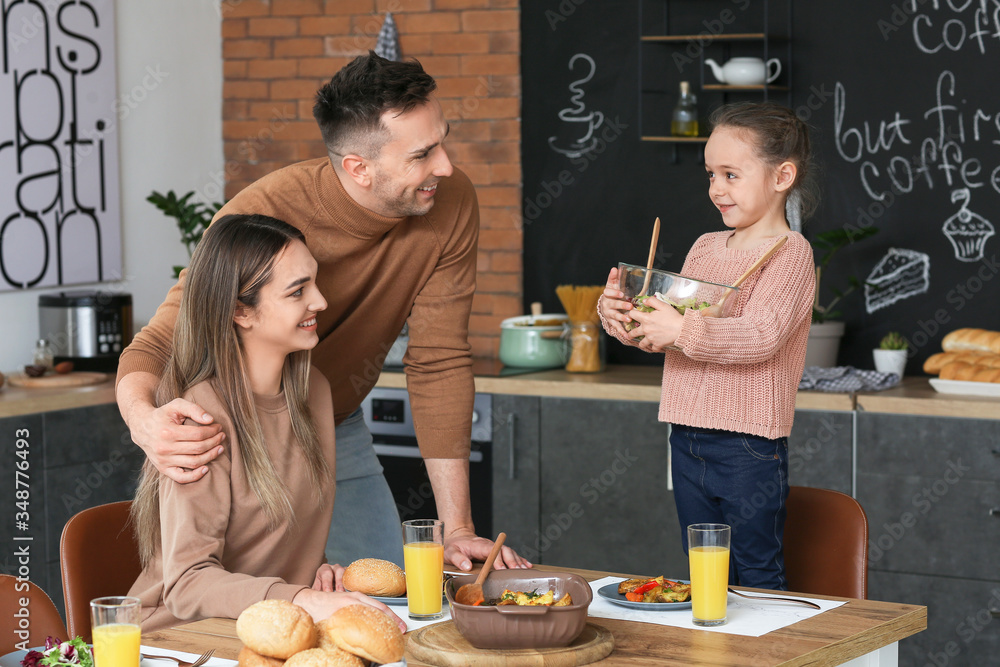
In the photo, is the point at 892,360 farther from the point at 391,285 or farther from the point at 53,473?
the point at 53,473

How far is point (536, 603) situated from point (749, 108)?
47.7 inches

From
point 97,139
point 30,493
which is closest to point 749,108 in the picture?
Answer: point 30,493

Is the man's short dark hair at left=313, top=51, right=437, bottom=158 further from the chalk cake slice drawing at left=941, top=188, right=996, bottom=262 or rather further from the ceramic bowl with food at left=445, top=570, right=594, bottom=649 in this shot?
the chalk cake slice drawing at left=941, top=188, right=996, bottom=262

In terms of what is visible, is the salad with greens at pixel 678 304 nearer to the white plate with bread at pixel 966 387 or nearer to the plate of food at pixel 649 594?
the plate of food at pixel 649 594

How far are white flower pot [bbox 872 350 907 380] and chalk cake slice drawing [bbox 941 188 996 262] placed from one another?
0.36 metres

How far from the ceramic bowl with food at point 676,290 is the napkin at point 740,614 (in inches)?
23.6

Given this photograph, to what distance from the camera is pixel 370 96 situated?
6.61 ft

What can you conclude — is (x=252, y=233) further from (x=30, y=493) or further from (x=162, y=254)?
(x=162, y=254)

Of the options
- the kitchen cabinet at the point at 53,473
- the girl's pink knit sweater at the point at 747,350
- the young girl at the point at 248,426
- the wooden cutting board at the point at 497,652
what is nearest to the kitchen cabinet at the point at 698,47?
the girl's pink knit sweater at the point at 747,350

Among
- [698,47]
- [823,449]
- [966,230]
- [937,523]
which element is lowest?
[937,523]

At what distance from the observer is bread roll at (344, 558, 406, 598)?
5.28 ft

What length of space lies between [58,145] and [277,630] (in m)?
2.84

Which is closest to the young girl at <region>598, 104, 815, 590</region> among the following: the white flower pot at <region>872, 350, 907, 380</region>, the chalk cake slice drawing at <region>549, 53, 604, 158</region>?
the white flower pot at <region>872, 350, 907, 380</region>

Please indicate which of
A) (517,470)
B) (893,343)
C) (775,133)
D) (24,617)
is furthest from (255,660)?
(893,343)
